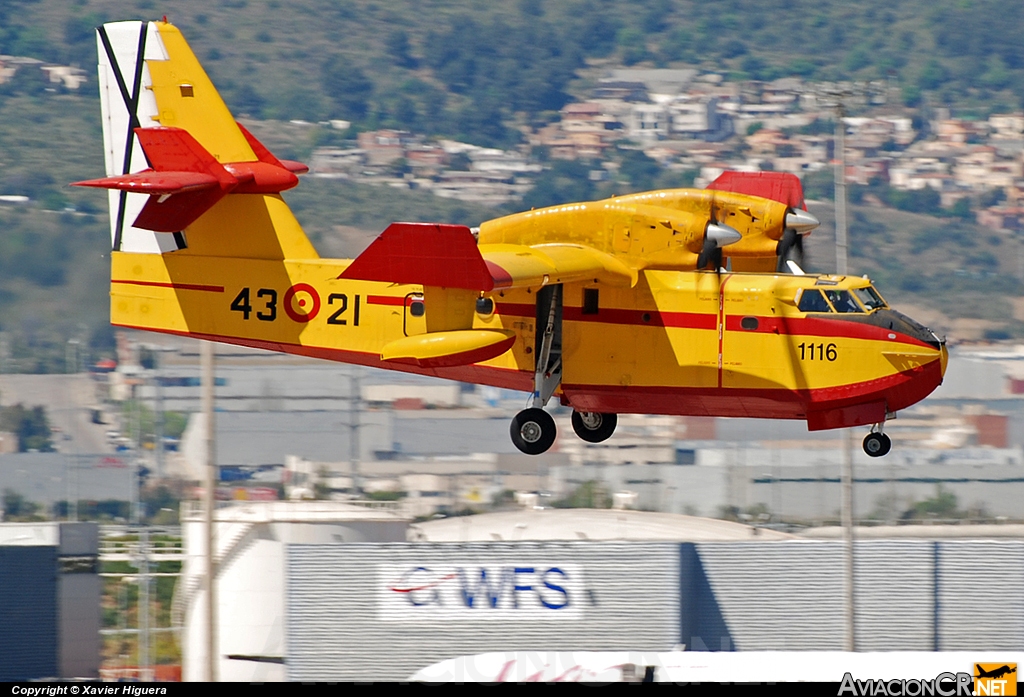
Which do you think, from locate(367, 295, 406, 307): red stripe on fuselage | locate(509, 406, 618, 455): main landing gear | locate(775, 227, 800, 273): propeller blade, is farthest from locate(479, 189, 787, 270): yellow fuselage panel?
locate(509, 406, 618, 455): main landing gear

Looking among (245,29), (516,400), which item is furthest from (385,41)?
(516,400)

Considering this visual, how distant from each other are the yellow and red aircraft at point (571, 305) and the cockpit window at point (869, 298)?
24 mm

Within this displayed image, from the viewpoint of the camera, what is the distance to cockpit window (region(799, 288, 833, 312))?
A: 25469mm

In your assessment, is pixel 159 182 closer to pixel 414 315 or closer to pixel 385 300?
pixel 385 300

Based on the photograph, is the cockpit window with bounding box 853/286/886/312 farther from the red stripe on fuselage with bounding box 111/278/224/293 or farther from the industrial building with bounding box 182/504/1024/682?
the industrial building with bounding box 182/504/1024/682

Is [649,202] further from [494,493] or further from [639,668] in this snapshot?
[494,493]

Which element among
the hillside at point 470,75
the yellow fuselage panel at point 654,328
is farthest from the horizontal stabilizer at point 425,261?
the hillside at point 470,75

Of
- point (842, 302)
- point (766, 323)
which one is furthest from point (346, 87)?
point (842, 302)

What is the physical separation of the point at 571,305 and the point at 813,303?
4.19m

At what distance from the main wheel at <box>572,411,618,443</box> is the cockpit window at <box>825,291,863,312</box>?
4799 millimetres

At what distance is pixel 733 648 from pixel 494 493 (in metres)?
21.0

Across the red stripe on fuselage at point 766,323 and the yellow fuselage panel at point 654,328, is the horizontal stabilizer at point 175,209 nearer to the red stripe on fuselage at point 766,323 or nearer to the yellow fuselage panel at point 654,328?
the yellow fuselage panel at point 654,328

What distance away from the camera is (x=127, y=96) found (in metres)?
27.8

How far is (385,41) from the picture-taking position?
18450cm
